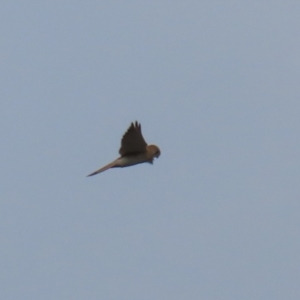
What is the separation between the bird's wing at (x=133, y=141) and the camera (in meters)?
54.0

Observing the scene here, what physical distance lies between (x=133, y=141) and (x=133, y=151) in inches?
25.5

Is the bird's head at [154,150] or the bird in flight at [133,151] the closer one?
the bird in flight at [133,151]

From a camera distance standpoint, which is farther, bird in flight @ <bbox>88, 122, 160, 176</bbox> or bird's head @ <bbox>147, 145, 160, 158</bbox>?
bird's head @ <bbox>147, 145, 160, 158</bbox>

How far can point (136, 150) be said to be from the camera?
55.0m

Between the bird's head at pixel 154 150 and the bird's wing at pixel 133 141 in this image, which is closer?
the bird's wing at pixel 133 141

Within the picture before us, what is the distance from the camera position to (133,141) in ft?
178

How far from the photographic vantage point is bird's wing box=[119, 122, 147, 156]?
54.0 meters

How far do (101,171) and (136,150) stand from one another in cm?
109

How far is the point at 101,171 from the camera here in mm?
55188

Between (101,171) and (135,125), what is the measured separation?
81.0 inches

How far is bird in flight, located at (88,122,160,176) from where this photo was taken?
54188mm

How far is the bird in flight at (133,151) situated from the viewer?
54188 mm

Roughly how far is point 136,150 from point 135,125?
1378mm

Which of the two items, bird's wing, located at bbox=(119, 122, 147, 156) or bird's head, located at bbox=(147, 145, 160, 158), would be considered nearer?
bird's wing, located at bbox=(119, 122, 147, 156)
